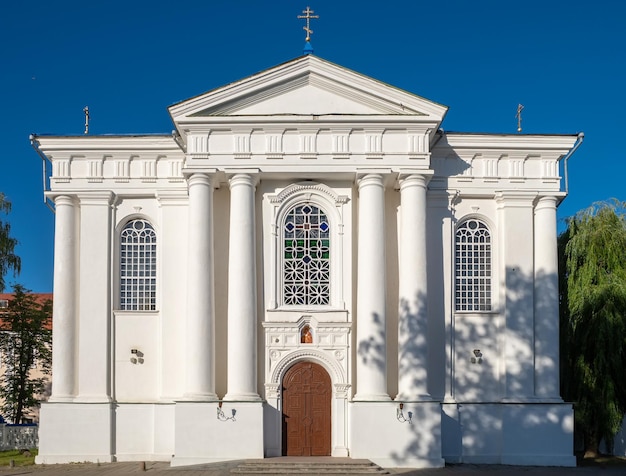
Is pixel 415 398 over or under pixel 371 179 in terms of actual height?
under

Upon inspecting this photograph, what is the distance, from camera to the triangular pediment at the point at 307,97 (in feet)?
83.5

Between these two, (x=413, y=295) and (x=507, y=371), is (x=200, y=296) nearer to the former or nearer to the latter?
(x=413, y=295)

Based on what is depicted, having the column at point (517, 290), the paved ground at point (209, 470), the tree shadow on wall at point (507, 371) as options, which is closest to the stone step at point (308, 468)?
the paved ground at point (209, 470)

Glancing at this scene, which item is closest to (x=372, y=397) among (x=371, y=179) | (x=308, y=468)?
(x=308, y=468)

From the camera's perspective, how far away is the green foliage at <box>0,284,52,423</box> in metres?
37.5

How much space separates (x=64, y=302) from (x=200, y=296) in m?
4.29

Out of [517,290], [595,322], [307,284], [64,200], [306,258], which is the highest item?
[64,200]

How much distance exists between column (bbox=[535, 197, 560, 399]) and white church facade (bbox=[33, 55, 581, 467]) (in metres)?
0.04

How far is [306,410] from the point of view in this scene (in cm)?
2556

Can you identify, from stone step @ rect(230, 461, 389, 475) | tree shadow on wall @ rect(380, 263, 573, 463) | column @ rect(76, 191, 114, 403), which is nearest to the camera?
stone step @ rect(230, 461, 389, 475)

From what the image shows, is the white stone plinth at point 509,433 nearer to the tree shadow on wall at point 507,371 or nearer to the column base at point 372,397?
the tree shadow on wall at point 507,371

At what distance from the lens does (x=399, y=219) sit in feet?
87.2

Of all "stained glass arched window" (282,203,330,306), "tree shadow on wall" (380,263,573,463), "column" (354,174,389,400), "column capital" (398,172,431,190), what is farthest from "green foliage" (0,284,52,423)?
"column capital" (398,172,431,190)

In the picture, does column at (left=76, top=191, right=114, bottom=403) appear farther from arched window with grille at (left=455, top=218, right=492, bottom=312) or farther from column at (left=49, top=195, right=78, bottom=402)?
arched window with grille at (left=455, top=218, right=492, bottom=312)
